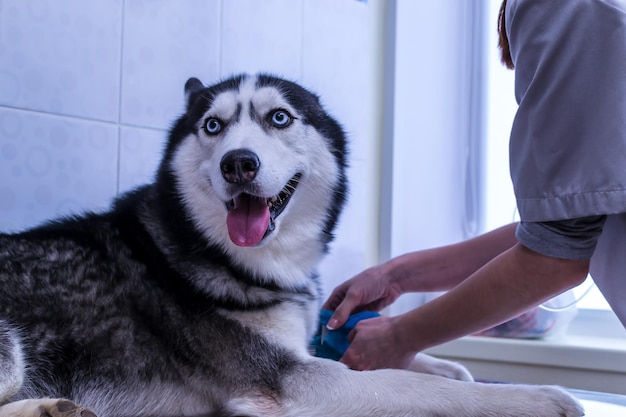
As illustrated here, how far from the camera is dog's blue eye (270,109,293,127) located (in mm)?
1335

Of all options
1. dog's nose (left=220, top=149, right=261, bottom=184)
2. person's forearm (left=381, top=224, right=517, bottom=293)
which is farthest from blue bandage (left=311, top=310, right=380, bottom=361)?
dog's nose (left=220, top=149, right=261, bottom=184)

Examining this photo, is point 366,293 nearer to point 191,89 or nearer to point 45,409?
point 191,89

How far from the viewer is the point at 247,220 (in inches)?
48.6

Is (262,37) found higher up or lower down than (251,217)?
higher up

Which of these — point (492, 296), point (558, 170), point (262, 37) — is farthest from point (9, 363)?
point (262, 37)

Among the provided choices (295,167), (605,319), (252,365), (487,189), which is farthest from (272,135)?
(605,319)

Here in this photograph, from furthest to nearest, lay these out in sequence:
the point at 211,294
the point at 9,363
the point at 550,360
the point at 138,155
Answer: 1. the point at 550,360
2. the point at 138,155
3. the point at 211,294
4. the point at 9,363

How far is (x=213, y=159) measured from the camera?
1.24 meters

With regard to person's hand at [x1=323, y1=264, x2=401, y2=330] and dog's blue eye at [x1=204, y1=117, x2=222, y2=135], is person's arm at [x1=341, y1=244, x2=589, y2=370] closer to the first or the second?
person's hand at [x1=323, y1=264, x2=401, y2=330]

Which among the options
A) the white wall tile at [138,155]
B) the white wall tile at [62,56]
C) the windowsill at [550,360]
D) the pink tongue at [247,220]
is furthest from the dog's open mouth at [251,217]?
the windowsill at [550,360]

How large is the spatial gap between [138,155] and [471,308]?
0.89 m

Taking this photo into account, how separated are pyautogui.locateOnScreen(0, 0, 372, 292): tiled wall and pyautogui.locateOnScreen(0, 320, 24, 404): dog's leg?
1.32ft

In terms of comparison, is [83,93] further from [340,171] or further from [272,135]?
[340,171]

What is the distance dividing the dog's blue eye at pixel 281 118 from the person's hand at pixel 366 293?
477 mm
